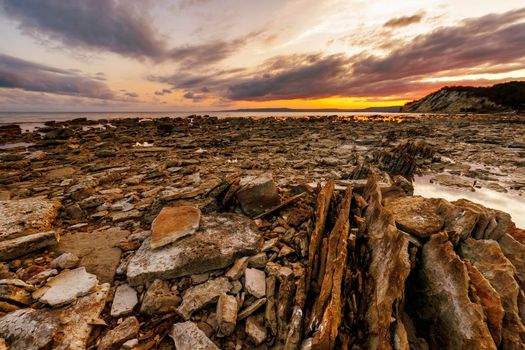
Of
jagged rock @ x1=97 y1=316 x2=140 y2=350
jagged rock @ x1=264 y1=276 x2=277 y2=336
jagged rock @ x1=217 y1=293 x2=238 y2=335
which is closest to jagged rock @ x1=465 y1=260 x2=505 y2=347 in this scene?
jagged rock @ x1=264 y1=276 x2=277 y2=336

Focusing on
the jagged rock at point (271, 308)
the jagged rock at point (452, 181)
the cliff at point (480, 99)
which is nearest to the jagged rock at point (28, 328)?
the jagged rock at point (271, 308)

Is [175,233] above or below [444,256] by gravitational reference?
below

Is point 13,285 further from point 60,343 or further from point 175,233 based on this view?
point 175,233

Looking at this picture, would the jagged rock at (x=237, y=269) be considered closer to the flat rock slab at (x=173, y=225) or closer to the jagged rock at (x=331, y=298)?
the jagged rock at (x=331, y=298)

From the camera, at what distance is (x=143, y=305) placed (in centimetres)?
292

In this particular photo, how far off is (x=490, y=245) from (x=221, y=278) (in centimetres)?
337

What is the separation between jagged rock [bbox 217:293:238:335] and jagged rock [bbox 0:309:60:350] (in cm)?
174

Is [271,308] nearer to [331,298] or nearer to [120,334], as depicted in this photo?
[331,298]

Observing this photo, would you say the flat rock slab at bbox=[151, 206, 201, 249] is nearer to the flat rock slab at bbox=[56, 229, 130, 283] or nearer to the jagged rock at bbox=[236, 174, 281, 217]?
the flat rock slab at bbox=[56, 229, 130, 283]

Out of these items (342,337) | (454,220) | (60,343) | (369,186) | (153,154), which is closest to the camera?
(342,337)

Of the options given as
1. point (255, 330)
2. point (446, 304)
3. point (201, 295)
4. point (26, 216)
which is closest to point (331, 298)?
point (255, 330)

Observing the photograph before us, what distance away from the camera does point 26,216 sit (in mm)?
4703

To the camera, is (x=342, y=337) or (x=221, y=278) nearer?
(x=342, y=337)

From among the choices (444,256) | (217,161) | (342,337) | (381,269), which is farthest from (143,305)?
(217,161)
